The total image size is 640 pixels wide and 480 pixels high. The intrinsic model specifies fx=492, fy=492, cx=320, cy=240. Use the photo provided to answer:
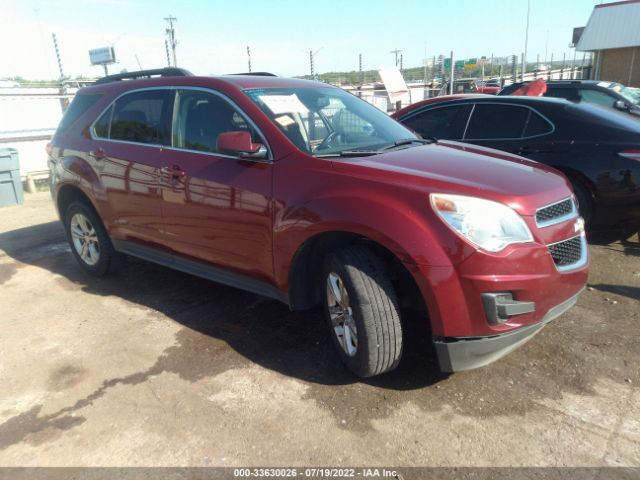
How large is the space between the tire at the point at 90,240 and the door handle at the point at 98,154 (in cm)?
56

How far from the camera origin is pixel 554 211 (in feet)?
9.25

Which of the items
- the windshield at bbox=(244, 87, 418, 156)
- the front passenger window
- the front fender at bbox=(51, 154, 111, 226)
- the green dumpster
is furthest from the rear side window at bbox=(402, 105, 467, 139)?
the green dumpster

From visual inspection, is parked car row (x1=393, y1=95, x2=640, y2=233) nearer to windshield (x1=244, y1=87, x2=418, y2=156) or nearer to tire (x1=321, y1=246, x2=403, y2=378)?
windshield (x1=244, y1=87, x2=418, y2=156)

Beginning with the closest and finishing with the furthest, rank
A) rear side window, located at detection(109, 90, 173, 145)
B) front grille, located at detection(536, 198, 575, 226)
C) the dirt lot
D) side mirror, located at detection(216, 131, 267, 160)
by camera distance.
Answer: the dirt lot → front grille, located at detection(536, 198, 575, 226) → side mirror, located at detection(216, 131, 267, 160) → rear side window, located at detection(109, 90, 173, 145)

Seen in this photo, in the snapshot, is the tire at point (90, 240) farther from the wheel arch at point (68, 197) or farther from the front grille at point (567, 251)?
the front grille at point (567, 251)

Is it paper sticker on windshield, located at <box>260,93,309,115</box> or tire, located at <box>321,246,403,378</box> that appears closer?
tire, located at <box>321,246,403,378</box>

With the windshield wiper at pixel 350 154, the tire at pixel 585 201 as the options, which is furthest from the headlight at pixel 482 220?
the tire at pixel 585 201

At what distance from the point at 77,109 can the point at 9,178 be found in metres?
4.94

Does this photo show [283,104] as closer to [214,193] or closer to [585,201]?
[214,193]

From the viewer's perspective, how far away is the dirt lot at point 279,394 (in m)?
2.49

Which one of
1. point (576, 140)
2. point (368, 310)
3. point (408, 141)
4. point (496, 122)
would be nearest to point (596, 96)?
point (496, 122)

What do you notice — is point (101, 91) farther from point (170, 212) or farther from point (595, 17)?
point (595, 17)

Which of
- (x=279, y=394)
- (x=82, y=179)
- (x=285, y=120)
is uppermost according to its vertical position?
(x=285, y=120)

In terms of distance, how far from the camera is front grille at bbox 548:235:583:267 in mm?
2723
